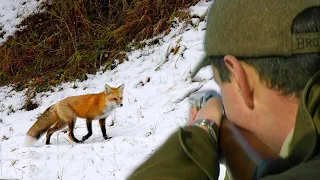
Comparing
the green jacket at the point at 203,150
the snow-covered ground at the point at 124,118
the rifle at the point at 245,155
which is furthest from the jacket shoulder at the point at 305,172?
the snow-covered ground at the point at 124,118

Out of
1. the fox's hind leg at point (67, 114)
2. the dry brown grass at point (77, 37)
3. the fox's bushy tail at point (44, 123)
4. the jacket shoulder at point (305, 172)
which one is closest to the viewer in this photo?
the jacket shoulder at point (305, 172)

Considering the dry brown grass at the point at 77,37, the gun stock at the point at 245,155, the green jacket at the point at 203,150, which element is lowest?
the dry brown grass at the point at 77,37

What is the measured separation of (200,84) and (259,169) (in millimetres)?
6029

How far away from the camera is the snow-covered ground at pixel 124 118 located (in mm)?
4995

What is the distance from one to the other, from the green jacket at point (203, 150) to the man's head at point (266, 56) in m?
0.05

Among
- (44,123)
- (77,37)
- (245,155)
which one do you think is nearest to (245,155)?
(245,155)

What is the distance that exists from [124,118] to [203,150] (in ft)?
20.3

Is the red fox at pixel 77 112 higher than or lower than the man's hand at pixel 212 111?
lower

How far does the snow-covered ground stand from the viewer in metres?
4.99

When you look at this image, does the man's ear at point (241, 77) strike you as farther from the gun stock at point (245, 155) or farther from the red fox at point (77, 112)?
the red fox at point (77, 112)

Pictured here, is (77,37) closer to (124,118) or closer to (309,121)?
(124,118)

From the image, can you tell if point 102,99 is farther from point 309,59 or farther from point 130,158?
point 309,59

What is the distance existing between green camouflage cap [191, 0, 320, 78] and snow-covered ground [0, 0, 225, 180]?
10.2 ft

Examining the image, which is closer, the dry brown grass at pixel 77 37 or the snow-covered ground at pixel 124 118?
the snow-covered ground at pixel 124 118
